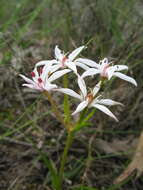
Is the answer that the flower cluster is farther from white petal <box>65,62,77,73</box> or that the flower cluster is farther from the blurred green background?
the blurred green background

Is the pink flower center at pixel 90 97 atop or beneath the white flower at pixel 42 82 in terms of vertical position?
beneath

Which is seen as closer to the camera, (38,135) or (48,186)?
(48,186)

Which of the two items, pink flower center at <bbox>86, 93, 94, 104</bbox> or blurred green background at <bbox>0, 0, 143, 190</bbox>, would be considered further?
blurred green background at <bbox>0, 0, 143, 190</bbox>

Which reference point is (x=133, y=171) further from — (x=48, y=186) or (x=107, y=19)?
(x=107, y=19)

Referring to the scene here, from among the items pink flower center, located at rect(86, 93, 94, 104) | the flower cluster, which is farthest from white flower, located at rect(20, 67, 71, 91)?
pink flower center, located at rect(86, 93, 94, 104)

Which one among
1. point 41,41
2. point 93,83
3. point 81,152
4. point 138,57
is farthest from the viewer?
point 41,41

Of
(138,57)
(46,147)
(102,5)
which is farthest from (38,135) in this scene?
(102,5)

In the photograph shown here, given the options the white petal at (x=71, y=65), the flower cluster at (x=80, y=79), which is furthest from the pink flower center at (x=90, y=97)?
the white petal at (x=71, y=65)

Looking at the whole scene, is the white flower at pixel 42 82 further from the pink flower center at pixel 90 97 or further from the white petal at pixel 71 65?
the pink flower center at pixel 90 97
